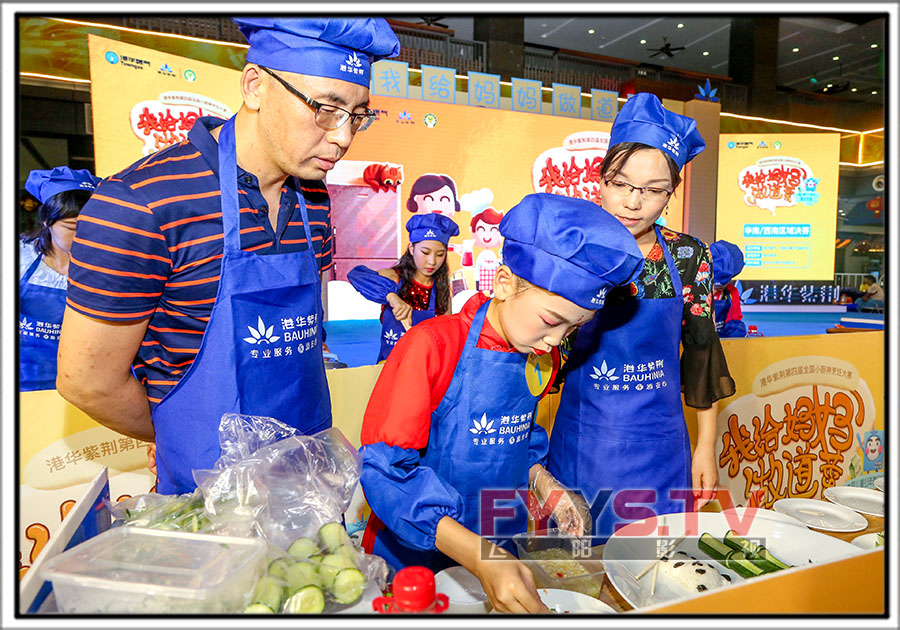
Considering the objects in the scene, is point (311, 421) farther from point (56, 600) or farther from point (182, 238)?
point (56, 600)

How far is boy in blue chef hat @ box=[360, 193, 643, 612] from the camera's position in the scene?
1054mm

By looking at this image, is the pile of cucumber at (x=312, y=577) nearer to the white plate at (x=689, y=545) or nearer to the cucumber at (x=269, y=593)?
the cucumber at (x=269, y=593)

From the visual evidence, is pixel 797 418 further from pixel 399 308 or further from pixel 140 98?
pixel 140 98

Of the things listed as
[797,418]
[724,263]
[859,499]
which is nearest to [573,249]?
[859,499]

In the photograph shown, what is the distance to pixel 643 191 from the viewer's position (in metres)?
1.59

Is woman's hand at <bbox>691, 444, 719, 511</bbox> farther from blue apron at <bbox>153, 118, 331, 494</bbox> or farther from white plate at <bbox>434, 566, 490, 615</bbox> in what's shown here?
blue apron at <bbox>153, 118, 331, 494</bbox>

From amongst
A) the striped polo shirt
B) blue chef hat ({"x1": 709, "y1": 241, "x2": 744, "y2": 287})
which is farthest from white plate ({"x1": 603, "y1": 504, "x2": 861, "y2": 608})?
blue chef hat ({"x1": 709, "y1": 241, "x2": 744, "y2": 287})

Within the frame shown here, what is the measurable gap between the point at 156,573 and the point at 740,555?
988 millimetres

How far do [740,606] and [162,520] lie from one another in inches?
32.2

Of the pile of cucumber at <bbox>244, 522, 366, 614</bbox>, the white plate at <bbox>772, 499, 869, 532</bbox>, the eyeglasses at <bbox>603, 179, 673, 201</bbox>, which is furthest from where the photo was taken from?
the eyeglasses at <bbox>603, 179, 673, 201</bbox>

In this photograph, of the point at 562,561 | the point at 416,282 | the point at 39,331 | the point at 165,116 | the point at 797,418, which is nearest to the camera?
the point at 562,561

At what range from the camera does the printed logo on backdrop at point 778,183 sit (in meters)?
8.91

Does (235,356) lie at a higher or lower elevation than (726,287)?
lower

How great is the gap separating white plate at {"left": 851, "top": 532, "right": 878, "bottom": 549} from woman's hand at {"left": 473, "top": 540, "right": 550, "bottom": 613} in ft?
2.57
